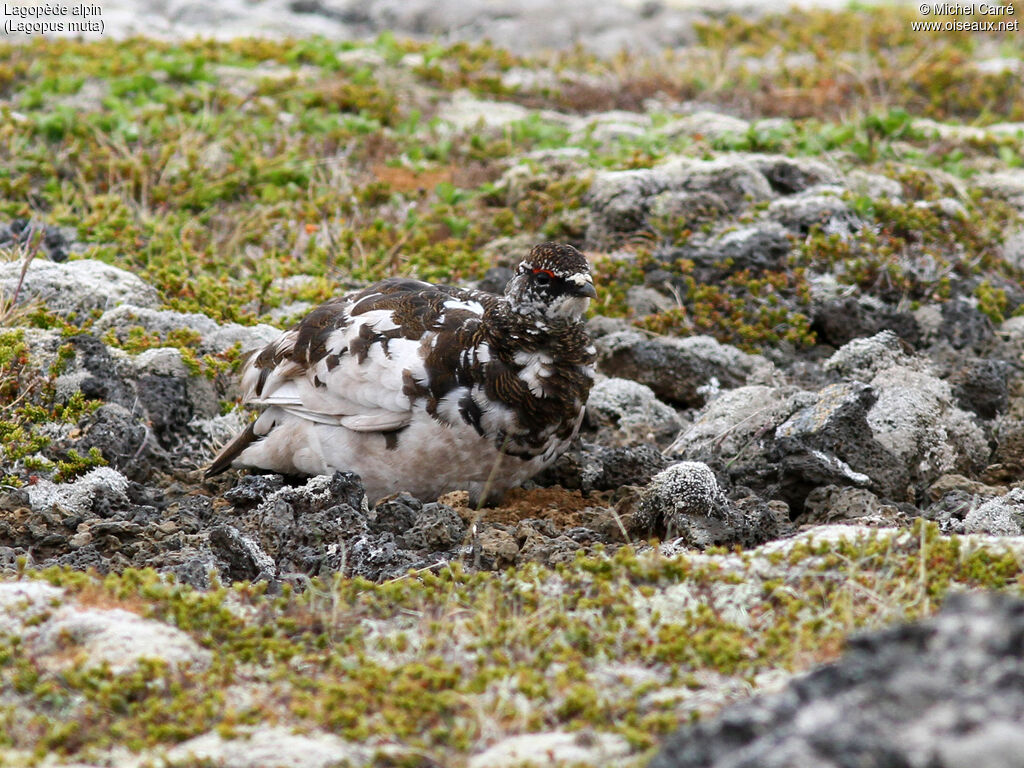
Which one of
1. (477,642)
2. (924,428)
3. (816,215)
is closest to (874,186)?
(816,215)

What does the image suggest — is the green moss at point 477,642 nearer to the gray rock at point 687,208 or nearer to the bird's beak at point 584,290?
the bird's beak at point 584,290

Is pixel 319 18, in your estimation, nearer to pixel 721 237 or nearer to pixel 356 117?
pixel 356 117

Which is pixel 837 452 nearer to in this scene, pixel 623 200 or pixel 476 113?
pixel 623 200

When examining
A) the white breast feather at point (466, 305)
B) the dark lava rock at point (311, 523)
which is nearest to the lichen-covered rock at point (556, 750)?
the dark lava rock at point (311, 523)

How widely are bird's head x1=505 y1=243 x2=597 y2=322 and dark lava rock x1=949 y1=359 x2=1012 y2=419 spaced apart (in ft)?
8.35

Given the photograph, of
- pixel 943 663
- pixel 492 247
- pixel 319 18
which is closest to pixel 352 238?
pixel 492 247

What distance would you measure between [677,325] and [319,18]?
11.4m

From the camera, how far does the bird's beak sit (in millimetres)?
5738

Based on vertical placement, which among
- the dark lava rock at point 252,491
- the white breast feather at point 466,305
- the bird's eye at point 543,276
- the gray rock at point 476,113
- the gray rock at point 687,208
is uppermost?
the gray rock at point 476,113

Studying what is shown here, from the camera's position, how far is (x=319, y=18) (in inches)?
687

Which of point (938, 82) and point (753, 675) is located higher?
point (938, 82)

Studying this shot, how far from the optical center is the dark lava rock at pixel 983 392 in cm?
689

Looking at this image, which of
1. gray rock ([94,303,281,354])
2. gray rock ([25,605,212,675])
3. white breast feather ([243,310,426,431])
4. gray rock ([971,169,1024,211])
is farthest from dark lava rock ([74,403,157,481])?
gray rock ([971,169,1024,211])

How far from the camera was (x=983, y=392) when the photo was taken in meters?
6.90
